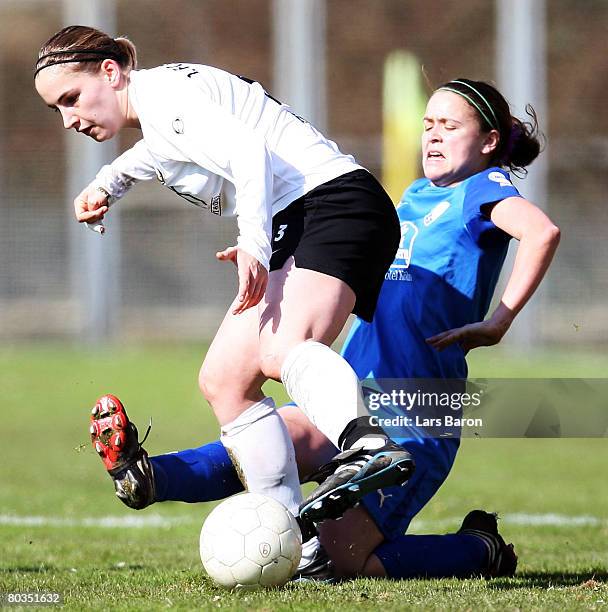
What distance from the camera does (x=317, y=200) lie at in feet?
12.8

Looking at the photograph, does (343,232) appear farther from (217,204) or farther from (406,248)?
(406,248)

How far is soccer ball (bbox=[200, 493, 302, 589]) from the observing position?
3.64 m

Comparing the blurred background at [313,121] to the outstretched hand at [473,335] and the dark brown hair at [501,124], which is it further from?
the outstretched hand at [473,335]

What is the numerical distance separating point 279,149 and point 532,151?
1.14 metres

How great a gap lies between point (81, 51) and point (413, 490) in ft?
5.89

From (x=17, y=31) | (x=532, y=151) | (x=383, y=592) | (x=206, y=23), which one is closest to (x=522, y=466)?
(x=532, y=151)

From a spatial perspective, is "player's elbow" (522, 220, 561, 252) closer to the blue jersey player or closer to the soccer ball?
the blue jersey player

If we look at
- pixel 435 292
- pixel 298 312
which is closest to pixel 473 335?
pixel 435 292

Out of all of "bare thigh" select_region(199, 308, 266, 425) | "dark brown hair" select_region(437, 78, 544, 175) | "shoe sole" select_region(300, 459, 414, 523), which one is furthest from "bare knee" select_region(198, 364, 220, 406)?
"dark brown hair" select_region(437, 78, 544, 175)

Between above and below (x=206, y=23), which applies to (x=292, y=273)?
below

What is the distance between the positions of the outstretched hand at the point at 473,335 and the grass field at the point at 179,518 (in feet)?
2.50

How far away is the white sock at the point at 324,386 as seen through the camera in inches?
140

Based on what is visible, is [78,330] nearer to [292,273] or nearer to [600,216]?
[600,216]

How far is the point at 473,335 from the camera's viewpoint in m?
4.14
